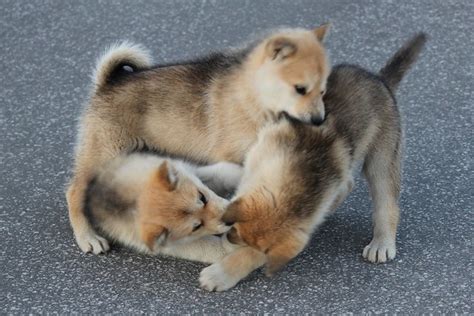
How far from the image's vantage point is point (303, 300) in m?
4.07

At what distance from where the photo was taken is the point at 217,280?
4137 millimetres

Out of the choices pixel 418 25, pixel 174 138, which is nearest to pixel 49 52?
pixel 174 138

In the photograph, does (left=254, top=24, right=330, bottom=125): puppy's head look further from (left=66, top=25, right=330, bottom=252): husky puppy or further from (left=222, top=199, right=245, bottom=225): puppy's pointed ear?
(left=222, top=199, right=245, bottom=225): puppy's pointed ear

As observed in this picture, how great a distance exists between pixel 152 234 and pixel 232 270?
1.28 ft

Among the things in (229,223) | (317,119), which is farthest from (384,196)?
(229,223)

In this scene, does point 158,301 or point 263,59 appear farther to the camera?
point 263,59

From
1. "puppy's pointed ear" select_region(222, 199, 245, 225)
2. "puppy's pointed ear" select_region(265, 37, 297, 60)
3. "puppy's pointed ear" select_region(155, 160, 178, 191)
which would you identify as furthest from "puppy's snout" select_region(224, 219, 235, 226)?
"puppy's pointed ear" select_region(265, 37, 297, 60)

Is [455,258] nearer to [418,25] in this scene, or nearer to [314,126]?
[314,126]

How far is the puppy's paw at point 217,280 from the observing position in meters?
4.13

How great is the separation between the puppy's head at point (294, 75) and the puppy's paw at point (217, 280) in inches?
31.2

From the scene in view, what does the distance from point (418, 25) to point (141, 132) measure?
2.65 meters

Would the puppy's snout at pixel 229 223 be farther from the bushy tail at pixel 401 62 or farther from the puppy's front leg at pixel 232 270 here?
the bushy tail at pixel 401 62

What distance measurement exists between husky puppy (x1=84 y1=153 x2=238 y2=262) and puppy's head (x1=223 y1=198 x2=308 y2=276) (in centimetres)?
20

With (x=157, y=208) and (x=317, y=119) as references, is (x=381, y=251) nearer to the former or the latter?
(x=317, y=119)
